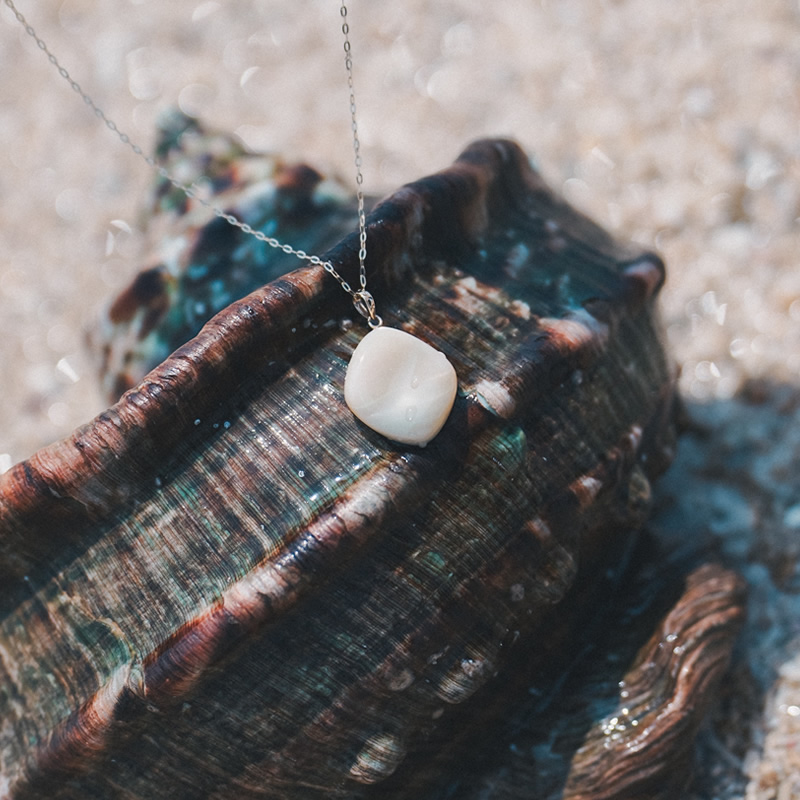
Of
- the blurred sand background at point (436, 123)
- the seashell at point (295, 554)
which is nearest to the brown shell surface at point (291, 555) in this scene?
the seashell at point (295, 554)

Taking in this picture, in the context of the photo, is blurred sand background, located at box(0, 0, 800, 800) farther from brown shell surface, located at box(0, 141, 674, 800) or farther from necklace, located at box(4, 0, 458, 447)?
necklace, located at box(4, 0, 458, 447)

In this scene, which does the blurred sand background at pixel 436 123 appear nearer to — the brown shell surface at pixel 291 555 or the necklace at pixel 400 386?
the brown shell surface at pixel 291 555

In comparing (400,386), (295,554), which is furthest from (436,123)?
(295,554)

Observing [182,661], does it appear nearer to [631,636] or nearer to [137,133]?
[631,636]

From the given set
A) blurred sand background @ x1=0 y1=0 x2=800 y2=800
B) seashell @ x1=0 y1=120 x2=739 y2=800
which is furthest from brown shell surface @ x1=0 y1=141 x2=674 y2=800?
blurred sand background @ x1=0 y1=0 x2=800 y2=800

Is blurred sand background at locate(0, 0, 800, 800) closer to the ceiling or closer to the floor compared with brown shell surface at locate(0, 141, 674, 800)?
closer to the ceiling

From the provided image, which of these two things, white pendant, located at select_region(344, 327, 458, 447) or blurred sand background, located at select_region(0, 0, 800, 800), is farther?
blurred sand background, located at select_region(0, 0, 800, 800)

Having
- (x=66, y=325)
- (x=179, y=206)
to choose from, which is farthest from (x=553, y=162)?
(x=66, y=325)
